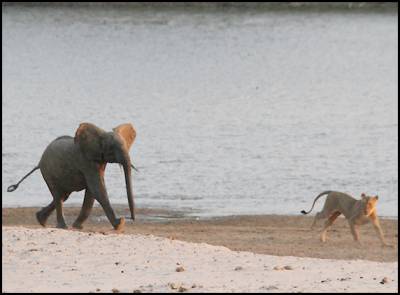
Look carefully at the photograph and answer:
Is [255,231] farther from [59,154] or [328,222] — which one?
[59,154]

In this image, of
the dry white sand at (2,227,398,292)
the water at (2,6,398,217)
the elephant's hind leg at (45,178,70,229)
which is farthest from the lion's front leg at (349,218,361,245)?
the dry white sand at (2,227,398,292)

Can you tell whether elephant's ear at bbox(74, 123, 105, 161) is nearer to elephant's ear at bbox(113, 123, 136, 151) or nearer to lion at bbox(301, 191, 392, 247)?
elephant's ear at bbox(113, 123, 136, 151)

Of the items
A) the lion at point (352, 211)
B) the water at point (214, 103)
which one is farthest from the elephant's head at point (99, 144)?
the water at point (214, 103)

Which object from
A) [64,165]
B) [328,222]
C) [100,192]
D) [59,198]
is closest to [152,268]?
[100,192]

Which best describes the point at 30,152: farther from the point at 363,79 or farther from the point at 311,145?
the point at 363,79

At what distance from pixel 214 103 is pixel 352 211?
2254cm

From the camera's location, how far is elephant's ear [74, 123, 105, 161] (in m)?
15.1

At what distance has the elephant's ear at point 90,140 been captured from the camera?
15.1 m

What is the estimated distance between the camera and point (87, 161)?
15273 mm

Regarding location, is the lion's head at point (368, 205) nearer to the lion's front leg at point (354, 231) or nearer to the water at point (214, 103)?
the lion's front leg at point (354, 231)

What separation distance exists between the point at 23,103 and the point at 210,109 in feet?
16.6

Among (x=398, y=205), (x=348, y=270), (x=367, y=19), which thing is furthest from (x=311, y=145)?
(x=367, y=19)

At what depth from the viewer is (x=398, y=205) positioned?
21344 mm

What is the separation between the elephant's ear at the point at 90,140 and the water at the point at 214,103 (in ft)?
16.9
